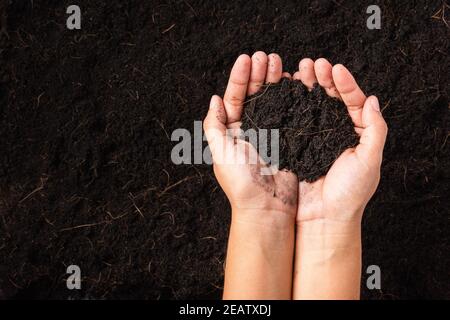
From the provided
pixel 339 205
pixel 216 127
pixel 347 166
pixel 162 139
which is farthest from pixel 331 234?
pixel 162 139

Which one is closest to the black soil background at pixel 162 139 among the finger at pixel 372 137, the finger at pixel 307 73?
the finger at pixel 307 73

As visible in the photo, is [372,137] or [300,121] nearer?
[372,137]

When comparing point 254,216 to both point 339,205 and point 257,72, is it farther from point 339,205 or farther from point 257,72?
point 257,72

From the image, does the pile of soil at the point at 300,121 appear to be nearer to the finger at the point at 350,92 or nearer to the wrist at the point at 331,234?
the finger at the point at 350,92

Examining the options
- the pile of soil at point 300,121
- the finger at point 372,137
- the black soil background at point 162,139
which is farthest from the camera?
the black soil background at point 162,139

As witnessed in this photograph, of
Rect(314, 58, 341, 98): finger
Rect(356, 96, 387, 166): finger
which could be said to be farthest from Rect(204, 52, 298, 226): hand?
Rect(356, 96, 387, 166): finger
